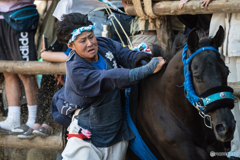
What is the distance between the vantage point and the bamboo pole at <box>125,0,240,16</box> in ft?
10.6

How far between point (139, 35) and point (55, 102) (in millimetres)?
1572

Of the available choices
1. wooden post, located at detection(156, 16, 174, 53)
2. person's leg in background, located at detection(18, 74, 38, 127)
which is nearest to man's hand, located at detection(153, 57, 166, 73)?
wooden post, located at detection(156, 16, 174, 53)

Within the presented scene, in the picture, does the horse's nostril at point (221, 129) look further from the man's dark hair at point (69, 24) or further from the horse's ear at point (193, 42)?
the man's dark hair at point (69, 24)

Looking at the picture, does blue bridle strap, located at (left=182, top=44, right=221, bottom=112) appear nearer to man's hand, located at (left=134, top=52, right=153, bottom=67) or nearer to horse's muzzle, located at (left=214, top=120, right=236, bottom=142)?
horse's muzzle, located at (left=214, top=120, right=236, bottom=142)

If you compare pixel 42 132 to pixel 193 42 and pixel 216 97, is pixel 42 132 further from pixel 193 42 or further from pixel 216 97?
pixel 216 97

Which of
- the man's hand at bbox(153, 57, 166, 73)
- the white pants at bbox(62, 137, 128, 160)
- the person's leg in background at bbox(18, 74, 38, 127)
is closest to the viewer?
the man's hand at bbox(153, 57, 166, 73)

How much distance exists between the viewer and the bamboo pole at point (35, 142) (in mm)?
4116

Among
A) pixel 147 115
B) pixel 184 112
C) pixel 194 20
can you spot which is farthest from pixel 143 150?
pixel 194 20

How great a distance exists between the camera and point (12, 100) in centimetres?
435

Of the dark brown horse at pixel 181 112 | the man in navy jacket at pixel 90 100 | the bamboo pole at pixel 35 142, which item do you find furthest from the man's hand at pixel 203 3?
the bamboo pole at pixel 35 142

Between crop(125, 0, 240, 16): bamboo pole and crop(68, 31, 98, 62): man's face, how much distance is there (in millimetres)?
1414

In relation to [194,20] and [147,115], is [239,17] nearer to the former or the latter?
[194,20]

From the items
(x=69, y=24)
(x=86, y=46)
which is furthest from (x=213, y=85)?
(x=69, y=24)

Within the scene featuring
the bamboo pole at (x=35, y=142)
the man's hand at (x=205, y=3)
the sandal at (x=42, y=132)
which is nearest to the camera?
the man's hand at (x=205, y=3)
